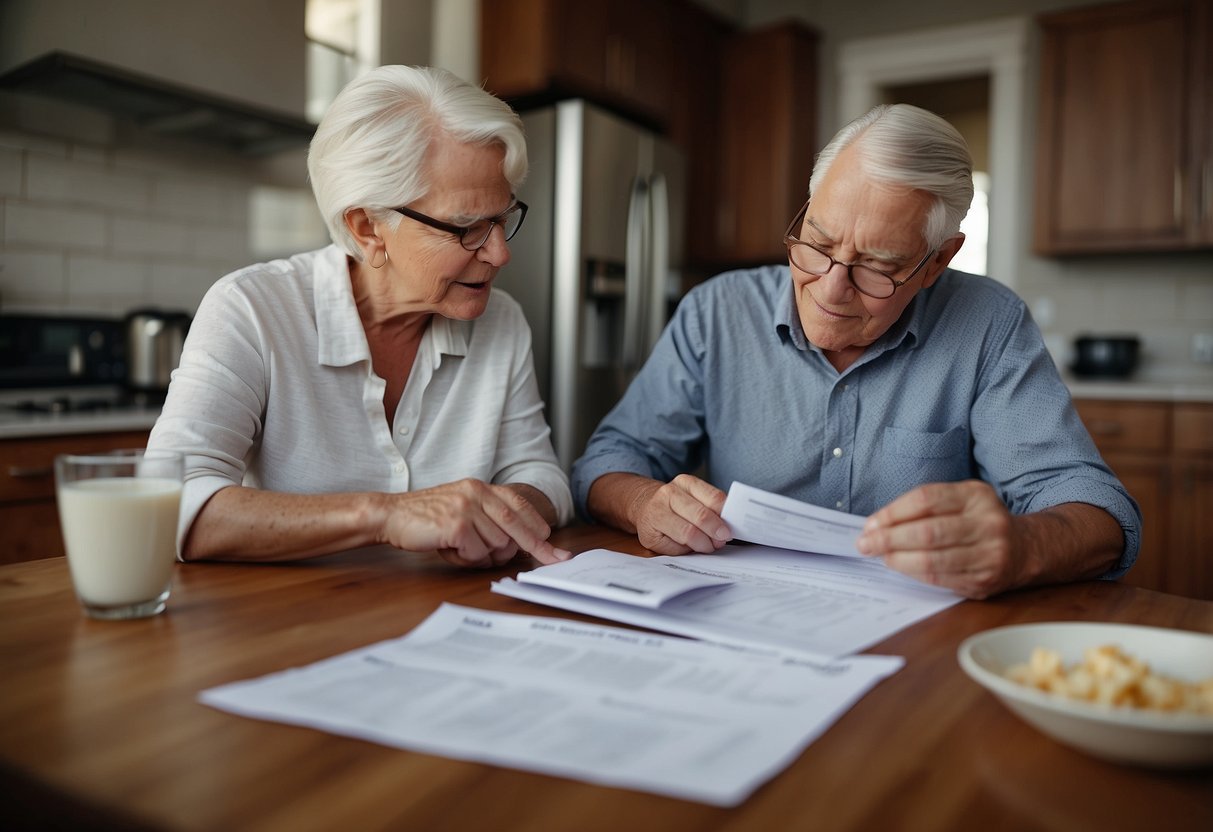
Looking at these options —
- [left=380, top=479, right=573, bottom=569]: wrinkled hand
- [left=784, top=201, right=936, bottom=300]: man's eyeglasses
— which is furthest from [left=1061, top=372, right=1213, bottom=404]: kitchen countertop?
[left=380, top=479, right=573, bottom=569]: wrinkled hand

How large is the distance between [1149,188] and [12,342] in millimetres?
3887

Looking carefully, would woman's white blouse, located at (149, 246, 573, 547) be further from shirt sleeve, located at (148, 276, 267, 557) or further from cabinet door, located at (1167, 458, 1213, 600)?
cabinet door, located at (1167, 458, 1213, 600)

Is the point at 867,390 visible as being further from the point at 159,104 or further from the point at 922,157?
the point at 159,104

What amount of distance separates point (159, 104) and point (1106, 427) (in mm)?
3214

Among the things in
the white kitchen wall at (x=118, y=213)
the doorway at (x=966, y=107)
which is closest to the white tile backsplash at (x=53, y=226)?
the white kitchen wall at (x=118, y=213)

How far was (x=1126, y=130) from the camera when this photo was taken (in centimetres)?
357

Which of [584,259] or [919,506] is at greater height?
[584,259]

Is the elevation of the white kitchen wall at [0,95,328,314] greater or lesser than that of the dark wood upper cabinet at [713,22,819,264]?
lesser

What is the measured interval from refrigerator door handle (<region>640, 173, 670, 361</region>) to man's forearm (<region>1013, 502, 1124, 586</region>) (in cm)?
240

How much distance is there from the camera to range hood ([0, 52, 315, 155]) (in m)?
2.29

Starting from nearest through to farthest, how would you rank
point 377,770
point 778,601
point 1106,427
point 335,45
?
point 377,770
point 778,601
point 335,45
point 1106,427

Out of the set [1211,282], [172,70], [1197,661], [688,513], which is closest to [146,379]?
[172,70]

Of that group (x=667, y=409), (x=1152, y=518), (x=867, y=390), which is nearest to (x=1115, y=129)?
(x=1152, y=518)

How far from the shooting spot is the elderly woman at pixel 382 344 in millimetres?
1190
